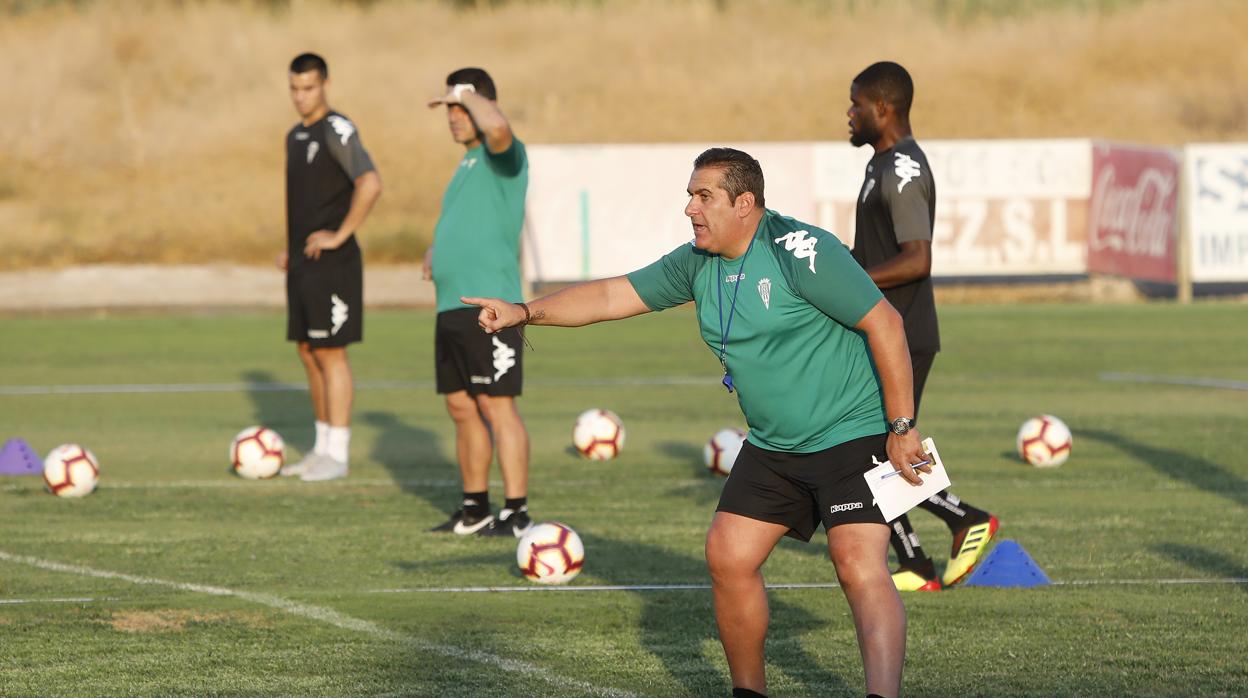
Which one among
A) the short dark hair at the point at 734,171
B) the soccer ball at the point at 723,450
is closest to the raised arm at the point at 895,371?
the short dark hair at the point at 734,171

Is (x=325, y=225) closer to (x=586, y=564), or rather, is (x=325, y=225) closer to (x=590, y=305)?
(x=586, y=564)

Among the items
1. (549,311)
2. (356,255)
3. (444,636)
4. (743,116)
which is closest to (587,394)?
(356,255)

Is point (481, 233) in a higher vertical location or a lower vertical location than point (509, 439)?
higher

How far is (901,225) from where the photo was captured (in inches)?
309

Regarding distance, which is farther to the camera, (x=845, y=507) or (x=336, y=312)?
(x=336, y=312)

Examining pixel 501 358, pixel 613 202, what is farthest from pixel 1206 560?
pixel 613 202

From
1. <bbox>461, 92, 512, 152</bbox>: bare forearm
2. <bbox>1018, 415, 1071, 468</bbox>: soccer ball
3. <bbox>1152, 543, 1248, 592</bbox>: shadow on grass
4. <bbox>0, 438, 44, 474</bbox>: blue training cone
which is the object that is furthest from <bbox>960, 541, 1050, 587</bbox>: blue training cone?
<bbox>0, 438, 44, 474</bbox>: blue training cone

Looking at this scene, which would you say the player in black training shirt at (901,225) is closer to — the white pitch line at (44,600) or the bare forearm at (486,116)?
the bare forearm at (486,116)

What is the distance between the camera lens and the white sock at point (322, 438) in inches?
462

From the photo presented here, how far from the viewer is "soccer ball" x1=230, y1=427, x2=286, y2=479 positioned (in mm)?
11633

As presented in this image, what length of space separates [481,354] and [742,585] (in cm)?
386

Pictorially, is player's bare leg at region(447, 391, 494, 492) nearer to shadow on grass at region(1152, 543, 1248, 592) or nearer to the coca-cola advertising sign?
shadow on grass at region(1152, 543, 1248, 592)

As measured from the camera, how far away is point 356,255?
11.6m

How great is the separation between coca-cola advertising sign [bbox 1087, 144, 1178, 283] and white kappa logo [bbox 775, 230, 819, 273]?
72.0ft
